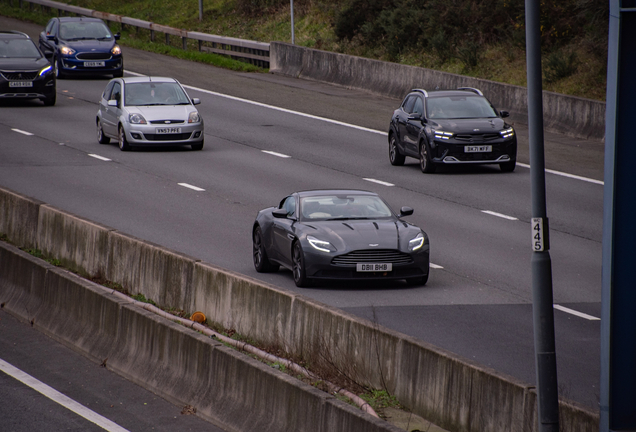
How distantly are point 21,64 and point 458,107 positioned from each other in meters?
14.5

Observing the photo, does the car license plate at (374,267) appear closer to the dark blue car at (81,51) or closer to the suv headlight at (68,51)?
the dark blue car at (81,51)

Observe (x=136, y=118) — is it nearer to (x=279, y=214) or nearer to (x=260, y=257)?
(x=260, y=257)

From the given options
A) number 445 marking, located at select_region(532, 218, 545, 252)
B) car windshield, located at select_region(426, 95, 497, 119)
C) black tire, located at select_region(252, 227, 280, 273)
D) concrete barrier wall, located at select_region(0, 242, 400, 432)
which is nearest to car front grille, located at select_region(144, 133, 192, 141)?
car windshield, located at select_region(426, 95, 497, 119)

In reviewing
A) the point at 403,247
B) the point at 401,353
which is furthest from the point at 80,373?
the point at 403,247

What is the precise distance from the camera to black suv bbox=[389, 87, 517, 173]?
78.1 feet

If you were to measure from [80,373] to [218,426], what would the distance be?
2.25 m

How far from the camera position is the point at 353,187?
22.0 m

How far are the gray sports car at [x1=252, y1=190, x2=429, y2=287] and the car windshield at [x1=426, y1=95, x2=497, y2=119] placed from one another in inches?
364

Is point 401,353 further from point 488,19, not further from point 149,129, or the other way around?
point 488,19

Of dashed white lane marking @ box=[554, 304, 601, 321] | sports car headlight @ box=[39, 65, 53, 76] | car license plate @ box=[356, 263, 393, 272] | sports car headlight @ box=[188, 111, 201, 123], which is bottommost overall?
dashed white lane marking @ box=[554, 304, 601, 321]

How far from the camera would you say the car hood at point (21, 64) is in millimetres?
32250

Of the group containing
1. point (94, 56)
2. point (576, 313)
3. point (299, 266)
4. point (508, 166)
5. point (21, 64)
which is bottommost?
point (576, 313)

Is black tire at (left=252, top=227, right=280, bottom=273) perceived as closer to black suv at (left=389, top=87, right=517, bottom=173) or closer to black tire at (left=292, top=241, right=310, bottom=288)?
black tire at (left=292, top=241, right=310, bottom=288)

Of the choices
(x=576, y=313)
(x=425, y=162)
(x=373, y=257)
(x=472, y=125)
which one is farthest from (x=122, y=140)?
(x=576, y=313)
